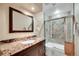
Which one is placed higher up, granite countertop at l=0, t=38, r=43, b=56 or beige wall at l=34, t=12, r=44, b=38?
beige wall at l=34, t=12, r=44, b=38

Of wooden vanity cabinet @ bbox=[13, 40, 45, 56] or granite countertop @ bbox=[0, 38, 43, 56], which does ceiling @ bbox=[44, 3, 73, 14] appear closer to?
wooden vanity cabinet @ bbox=[13, 40, 45, 56]

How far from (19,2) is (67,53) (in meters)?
0.95

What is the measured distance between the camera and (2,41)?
138cm

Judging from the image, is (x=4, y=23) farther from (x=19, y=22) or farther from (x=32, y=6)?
(x=32, y=6)

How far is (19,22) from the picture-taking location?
56.5 inches

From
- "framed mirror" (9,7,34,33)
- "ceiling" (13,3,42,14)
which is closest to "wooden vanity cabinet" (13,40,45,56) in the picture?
"framed mirror" (9,7,34,33)

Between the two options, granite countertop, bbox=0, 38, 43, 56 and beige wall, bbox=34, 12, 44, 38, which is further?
beige wall, bbox=34, 12, 44, 38

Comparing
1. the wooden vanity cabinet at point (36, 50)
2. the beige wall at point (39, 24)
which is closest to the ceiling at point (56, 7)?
the beige wall at point (39, 24)

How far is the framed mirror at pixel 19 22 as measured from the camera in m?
1.40

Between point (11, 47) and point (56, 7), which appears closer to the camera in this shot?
point (11, 47)

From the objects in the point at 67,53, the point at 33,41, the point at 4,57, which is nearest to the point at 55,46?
the point at 67,53

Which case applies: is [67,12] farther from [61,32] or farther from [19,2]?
[19,2]

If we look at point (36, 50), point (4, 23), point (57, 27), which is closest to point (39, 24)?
point (57, 27)

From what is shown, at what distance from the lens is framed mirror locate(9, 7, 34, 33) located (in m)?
1.40
